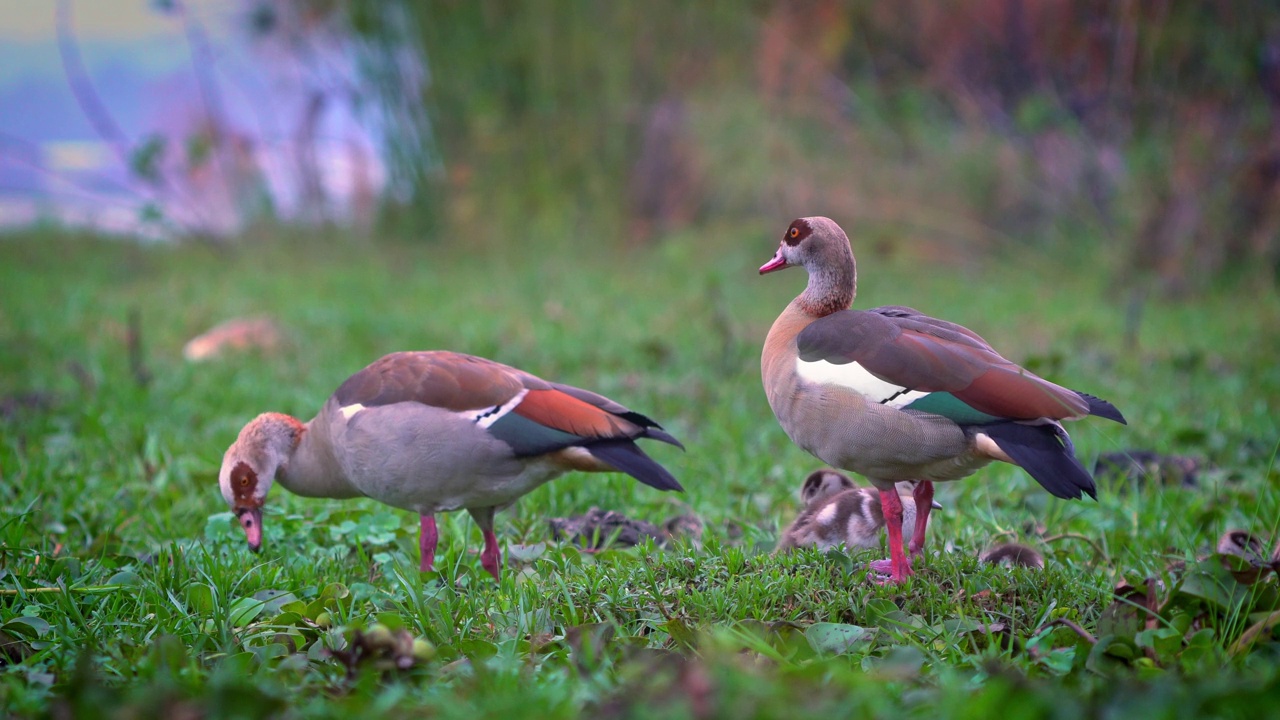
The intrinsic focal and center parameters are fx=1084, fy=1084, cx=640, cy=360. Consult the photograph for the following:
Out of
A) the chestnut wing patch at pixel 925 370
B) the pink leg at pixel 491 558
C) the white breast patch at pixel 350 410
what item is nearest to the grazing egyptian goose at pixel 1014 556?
the chestnut wing patch at pixel 925 370

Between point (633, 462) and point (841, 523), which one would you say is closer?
point (633, 462)

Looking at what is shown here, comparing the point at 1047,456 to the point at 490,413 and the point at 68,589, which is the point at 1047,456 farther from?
the point at 68,589

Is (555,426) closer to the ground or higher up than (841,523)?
higher up

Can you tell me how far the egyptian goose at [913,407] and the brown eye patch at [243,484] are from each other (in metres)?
1.83

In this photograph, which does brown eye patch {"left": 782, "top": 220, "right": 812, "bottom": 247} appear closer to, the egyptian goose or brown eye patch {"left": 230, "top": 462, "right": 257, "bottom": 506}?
the egyptian goose

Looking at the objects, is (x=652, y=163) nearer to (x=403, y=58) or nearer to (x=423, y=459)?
(x=403, y=58)

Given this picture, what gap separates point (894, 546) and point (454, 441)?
140cm

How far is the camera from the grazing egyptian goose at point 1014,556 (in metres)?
3.33

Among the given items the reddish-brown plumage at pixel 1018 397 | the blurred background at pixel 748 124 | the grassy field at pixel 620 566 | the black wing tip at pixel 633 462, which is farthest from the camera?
the blurred background at pixel 748 124

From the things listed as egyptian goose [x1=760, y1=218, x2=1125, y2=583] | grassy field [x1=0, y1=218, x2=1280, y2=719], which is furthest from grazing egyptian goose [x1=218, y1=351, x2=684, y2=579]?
egyptian goose [x1=760, y1=218, x2=1125, y2=583]

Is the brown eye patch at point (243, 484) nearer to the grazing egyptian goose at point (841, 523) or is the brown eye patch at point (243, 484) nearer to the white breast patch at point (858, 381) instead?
the grazing egyptian goose at point (841, 523)

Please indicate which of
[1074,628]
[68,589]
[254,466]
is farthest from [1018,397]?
[68,589]

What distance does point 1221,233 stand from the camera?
946cm

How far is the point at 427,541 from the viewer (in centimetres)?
360
